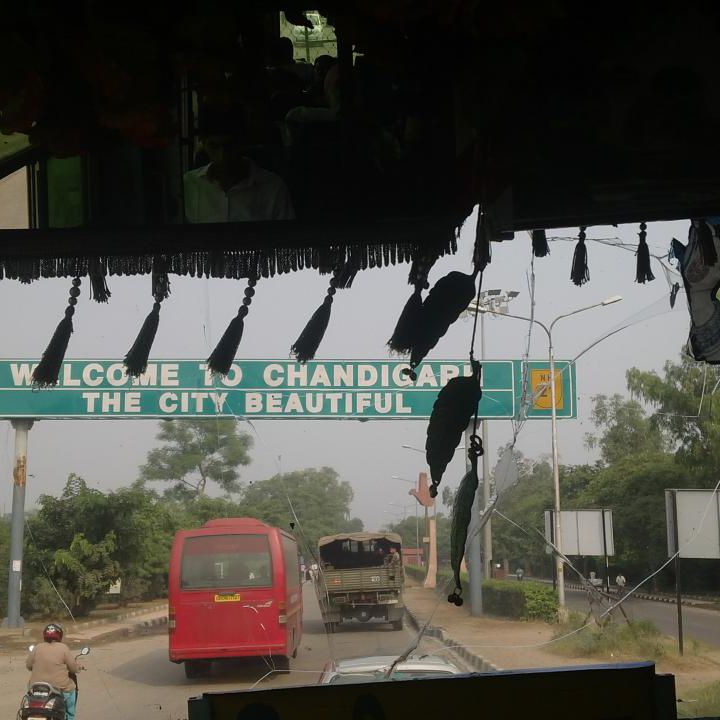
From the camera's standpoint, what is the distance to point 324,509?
3.68 metres

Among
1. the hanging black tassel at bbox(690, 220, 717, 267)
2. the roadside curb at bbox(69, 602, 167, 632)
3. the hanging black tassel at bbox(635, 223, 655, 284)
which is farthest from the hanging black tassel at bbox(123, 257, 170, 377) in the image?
the roadside curb at bbox(69, 602, 167, 632)

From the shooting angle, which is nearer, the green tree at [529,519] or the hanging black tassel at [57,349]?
the hanging black tassel at [57,349]

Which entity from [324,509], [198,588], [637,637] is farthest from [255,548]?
[637,637]

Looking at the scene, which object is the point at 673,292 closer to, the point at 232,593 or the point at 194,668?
the point at 194,668

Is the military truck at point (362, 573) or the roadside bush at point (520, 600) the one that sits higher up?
the roadside bush at point (520, 600)

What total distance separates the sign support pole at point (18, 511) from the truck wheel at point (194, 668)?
1.22 metres

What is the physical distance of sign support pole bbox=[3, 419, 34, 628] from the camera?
3.68m

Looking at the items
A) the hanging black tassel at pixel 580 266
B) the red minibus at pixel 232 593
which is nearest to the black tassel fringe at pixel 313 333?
the hanging black tassel at pixel 580 266

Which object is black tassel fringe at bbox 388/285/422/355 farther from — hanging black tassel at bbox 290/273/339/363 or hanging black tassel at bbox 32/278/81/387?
hanging black tassel at bbox 32/278/81/387

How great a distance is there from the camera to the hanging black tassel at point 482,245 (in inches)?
43.6

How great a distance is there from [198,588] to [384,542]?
4.28 metres

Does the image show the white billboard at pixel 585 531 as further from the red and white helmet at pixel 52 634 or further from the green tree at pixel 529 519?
the red and white helmet at pixel 52 634

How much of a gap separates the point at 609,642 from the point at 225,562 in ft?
8.38

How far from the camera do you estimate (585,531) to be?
172 inches
